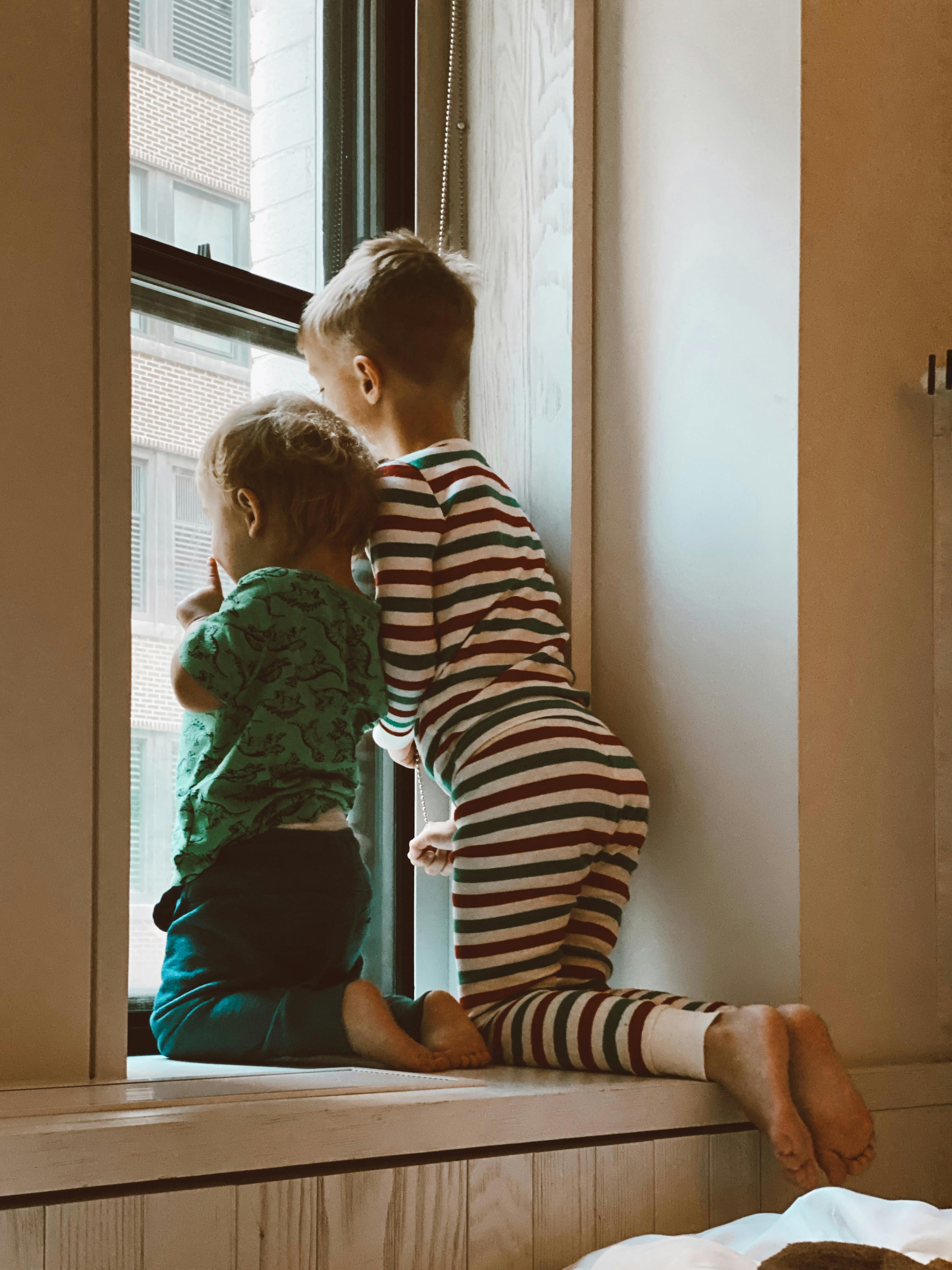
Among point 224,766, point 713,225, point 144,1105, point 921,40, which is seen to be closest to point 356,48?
point 713,225

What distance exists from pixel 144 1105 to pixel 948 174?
1.28 meters

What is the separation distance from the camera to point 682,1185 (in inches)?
42.4

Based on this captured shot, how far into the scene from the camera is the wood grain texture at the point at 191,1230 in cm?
74

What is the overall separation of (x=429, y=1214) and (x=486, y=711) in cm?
55

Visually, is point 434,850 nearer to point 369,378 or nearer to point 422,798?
point 422,798

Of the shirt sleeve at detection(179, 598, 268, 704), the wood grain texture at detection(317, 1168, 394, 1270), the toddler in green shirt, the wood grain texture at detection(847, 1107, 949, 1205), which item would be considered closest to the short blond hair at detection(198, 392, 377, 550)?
the toddler in green shirt

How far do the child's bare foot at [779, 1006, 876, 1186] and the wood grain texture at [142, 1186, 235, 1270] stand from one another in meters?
0.52

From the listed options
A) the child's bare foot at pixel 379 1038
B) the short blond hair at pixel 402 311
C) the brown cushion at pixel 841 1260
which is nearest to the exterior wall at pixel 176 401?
the short blond hair at pixel 402 311

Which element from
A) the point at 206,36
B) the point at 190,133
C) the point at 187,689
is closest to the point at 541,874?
the point at 187,689

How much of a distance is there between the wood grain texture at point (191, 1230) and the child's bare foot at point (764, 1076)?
0.47 metres

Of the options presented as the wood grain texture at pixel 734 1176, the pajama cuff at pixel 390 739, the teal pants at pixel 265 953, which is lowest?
the wood grain texture at pixel 734 1176

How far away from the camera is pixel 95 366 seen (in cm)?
97

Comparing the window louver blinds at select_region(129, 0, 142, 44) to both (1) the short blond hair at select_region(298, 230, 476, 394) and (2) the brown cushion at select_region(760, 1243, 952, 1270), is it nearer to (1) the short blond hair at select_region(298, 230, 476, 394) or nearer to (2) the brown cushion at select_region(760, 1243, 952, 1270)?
(1) the short blond hair at select_region(298, 230, 476, 394)

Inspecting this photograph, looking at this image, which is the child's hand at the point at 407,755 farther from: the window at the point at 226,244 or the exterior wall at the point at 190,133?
the exterior wall at the point at 190,133
